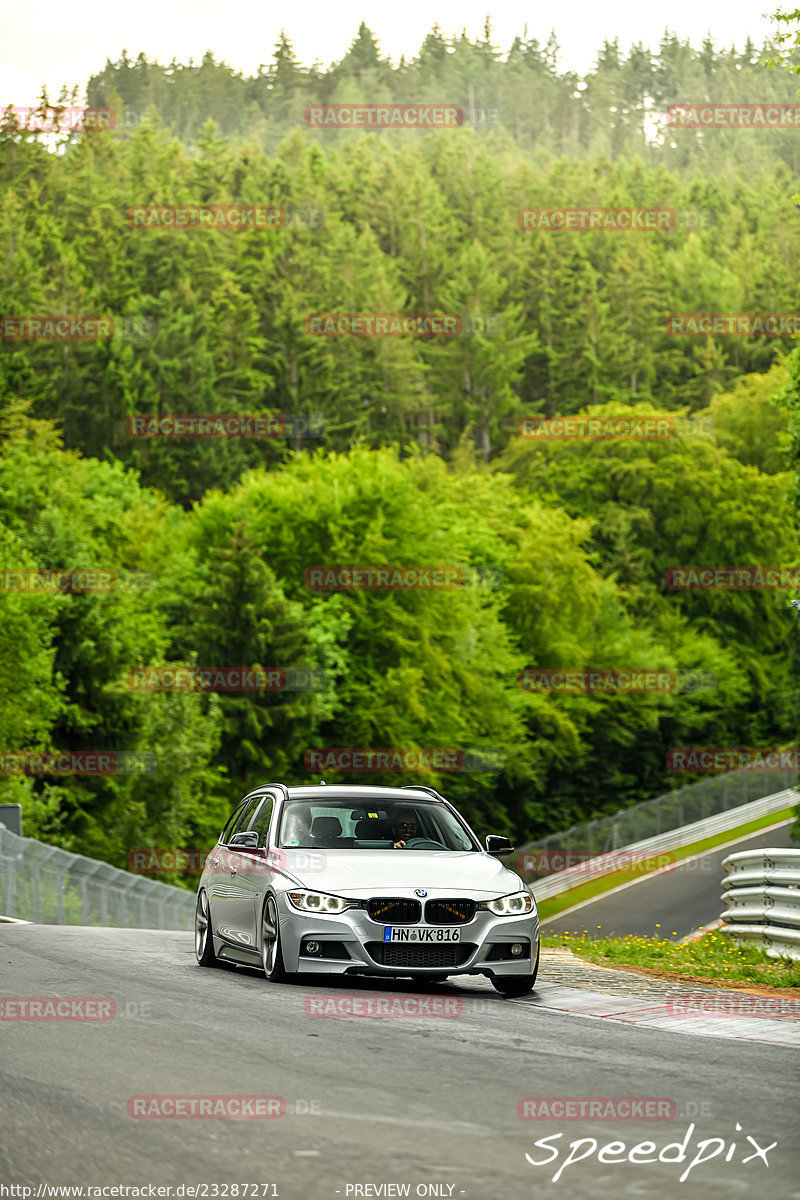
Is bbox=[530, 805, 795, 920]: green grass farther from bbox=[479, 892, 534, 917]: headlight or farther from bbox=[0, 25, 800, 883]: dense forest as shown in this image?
bbox=[479, 892, 534, 917]: headlight

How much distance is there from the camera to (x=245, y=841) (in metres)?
13.5

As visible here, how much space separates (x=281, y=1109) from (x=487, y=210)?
12816 centimetres

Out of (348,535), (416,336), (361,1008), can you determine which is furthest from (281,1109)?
(416,336)

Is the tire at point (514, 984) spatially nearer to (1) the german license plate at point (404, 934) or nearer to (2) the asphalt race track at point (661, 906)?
(1) the german license plate at point (404, 934)

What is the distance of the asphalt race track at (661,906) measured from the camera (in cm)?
4134

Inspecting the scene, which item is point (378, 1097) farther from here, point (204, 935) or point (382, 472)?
point (382, 472)

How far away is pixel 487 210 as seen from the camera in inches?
5148

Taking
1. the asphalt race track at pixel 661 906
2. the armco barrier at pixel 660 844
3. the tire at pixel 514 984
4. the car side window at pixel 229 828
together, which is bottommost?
the armco barrier at pixel 660 844

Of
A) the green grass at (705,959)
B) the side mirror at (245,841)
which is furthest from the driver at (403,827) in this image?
the green grass at (705,959)

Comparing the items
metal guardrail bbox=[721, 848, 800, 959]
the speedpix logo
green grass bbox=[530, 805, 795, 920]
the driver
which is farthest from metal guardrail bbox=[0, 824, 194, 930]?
the speedpix logo

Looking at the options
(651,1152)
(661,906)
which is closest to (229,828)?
(651,1152)

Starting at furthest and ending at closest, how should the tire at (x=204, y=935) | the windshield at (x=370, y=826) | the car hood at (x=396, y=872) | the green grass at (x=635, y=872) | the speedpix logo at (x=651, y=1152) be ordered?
the green grass at (x=635, y=872) → the tire at (x=204, y=935) → the windshield at (x=370, y=826) → the car hood at (x=396, y=872) → the speedpix logo at (x=651, y=1152)

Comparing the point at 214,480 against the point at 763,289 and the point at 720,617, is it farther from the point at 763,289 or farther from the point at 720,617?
the point at 763,289

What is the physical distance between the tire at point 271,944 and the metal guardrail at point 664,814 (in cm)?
4294
